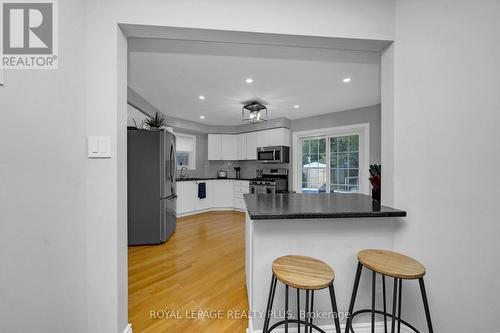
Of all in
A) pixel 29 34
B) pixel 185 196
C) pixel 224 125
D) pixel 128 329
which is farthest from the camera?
pixel 224 125

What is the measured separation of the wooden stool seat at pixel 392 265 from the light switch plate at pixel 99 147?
1.71m

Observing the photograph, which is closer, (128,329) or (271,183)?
(128,329)

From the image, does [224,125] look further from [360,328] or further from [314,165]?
[360,328]

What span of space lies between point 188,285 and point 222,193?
342cm

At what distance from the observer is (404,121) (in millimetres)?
1341

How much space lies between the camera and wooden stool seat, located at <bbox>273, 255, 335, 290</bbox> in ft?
3.04

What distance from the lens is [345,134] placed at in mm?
4234

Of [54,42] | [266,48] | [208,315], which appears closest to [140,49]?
[54,42]

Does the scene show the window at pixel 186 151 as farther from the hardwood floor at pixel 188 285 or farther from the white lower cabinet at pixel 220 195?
the hardwood floor at pixel 188 285

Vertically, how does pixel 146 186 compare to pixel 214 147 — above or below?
below

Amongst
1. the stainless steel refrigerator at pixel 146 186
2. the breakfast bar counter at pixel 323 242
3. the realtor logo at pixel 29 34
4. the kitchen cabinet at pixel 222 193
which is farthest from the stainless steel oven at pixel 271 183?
the realtor logo at pixel 29 34

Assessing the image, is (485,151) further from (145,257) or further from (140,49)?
(145,257)

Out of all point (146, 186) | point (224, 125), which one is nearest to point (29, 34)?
point (146, 186)

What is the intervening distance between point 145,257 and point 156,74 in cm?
245
